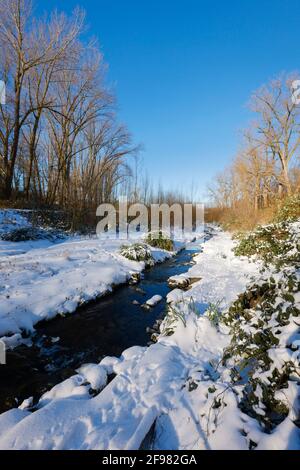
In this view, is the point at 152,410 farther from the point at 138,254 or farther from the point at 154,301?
the point at 138,254

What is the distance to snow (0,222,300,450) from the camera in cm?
174

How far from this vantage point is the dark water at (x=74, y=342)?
283 centimetres

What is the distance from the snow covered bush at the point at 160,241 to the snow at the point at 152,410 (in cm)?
822

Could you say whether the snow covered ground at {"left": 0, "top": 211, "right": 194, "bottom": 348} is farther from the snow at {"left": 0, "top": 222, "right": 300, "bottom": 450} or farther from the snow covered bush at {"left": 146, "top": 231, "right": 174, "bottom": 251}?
the snow at {"left": 0, "top": 222, "right": 300, "bottom": 450}

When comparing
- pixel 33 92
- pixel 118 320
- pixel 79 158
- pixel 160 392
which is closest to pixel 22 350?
pixel 118 320

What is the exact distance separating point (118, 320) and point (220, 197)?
50.2 m

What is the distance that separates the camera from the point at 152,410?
6.78 ft

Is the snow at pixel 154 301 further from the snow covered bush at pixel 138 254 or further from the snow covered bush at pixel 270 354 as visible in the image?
the snow covered bush at pixel 138 254

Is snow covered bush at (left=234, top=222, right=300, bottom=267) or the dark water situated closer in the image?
the dark water

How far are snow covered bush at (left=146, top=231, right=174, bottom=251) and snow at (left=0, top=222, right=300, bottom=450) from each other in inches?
324

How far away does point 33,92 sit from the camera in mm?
15695

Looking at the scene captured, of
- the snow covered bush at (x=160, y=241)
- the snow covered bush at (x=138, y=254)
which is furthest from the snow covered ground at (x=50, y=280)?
the snow covered bush at (x=160, y=241)

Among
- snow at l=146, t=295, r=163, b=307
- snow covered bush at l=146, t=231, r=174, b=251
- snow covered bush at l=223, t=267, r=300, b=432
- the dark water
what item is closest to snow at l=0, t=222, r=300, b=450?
snow covered bush at l=223, t=267, r=300, b=432
